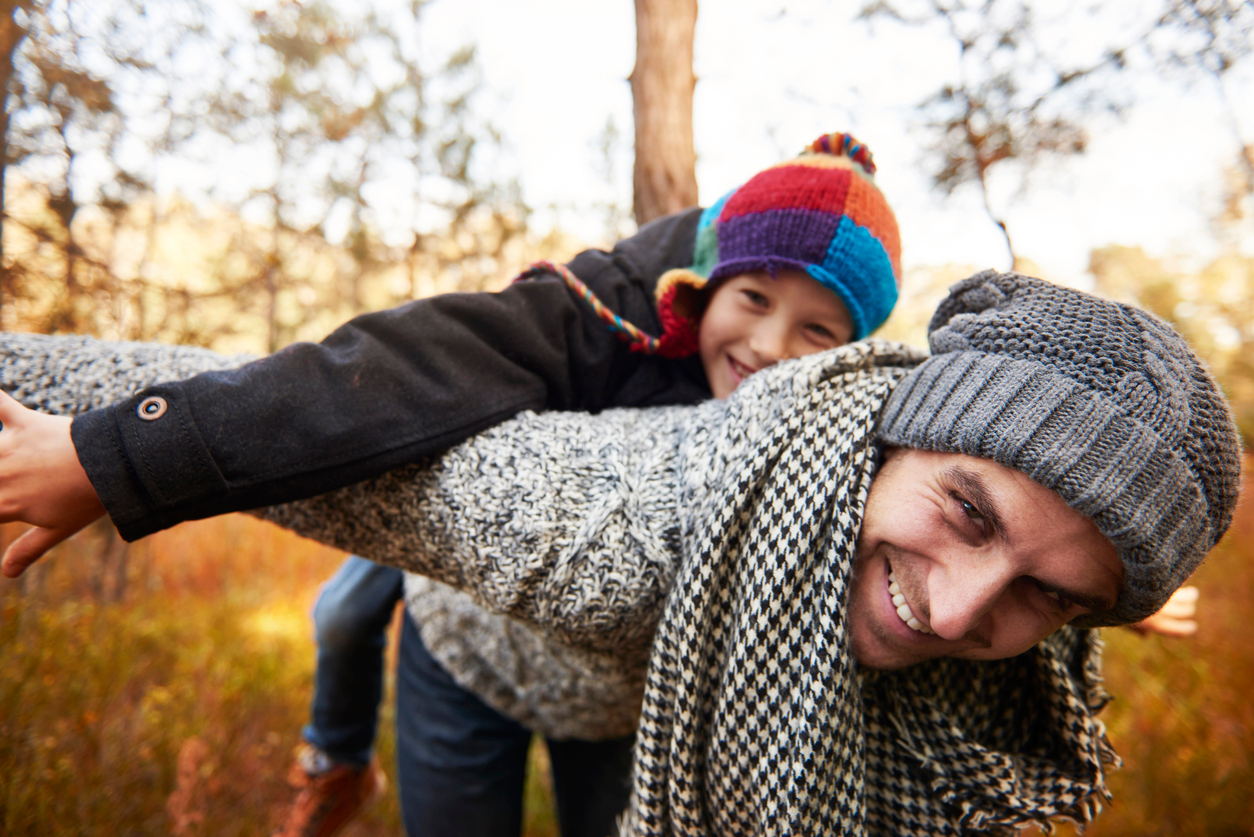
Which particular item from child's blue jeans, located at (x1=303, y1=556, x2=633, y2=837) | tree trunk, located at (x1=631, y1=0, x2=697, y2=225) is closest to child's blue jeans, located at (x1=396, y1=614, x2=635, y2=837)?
child's blue jeans, located at (x1=303, y1=556, x2=633, y2=837)

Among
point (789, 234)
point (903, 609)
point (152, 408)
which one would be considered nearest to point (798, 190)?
point (789, 234)

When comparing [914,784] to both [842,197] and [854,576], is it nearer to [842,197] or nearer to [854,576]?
[854,576]

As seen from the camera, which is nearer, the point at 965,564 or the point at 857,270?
the point at 965,564

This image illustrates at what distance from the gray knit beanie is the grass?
0.26 metres

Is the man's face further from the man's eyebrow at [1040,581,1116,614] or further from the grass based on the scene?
the grass

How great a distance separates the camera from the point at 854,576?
1.04 metres

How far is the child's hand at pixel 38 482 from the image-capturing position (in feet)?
2.99

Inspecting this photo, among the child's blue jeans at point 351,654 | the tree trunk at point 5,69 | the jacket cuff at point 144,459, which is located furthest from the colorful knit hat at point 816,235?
the tree trunk at point 5,69

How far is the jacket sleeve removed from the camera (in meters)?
0.92

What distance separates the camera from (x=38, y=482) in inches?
35.9

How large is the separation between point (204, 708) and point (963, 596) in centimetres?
339

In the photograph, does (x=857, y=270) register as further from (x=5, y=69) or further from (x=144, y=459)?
(x=5, y=69)

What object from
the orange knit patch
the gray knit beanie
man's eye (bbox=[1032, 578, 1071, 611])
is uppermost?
the orange knit patch

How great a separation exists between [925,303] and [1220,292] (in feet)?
24.3
